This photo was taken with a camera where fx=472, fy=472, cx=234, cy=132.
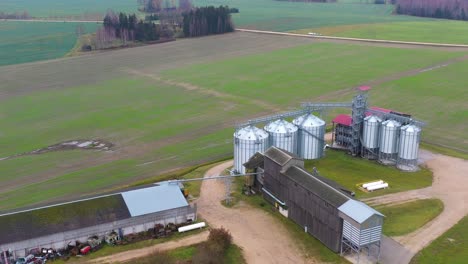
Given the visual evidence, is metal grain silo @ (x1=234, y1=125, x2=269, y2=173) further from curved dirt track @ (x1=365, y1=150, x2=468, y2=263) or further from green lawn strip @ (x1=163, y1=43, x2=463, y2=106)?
green lawn strip @ (x1=163, y1=43, x2=463, y2=106)

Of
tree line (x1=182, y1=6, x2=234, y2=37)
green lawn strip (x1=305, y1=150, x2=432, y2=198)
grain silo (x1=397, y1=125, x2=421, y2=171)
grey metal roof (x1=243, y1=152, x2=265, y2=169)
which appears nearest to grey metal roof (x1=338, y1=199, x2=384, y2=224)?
green lawn strip (x1=305, y1=150, x2=432, y2=198)

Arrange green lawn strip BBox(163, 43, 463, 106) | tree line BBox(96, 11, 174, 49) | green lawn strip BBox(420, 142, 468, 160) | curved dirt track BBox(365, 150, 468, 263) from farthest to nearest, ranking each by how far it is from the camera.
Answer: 1. tree line BBox(96, 11, 174, 49)
2. green lawn strip BBox(163, 43, 463, 106)
3. green lawn strip BBox(420, 142, 468, 160)
4. curved dirt track BBox(365, 150, 468, 263)

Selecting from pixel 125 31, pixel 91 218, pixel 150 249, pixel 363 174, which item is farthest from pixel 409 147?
pixel 125 31

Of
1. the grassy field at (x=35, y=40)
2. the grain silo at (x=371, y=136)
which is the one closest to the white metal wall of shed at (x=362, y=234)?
the grain silo at (x=371, y=136)

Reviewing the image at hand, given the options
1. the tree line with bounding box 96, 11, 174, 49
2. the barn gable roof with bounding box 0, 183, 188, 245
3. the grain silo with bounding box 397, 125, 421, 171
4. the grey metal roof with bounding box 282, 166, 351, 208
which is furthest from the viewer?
the tree line with bounding box 96, 11, 174, 49

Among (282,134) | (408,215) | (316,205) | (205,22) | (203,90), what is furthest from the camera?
(205,22)

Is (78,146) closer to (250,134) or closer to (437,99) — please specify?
(250,134)
